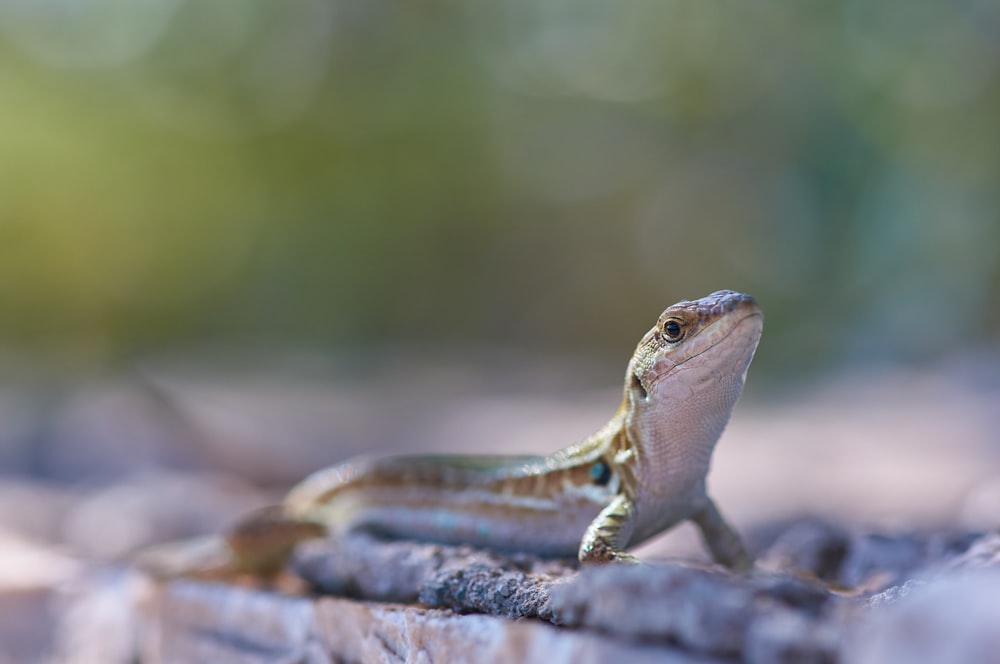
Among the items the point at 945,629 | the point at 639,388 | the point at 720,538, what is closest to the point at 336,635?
the point at 639,388

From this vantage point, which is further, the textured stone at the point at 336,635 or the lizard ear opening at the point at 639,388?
the lizard ear opening at the point at 639,388

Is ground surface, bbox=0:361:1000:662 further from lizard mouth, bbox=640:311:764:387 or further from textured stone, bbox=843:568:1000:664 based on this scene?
lizard mouth, bbox=640:311:764:387

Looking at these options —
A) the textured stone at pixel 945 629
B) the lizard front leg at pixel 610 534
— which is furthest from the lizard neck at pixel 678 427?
the textured stone at pixel 945 629

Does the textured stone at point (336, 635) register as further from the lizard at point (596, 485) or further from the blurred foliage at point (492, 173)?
the blurred foliage at point (492, 173)

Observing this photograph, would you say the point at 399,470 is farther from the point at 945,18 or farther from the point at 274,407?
the point at 945,18

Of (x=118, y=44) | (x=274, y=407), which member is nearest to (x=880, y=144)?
(x=274, y=407)

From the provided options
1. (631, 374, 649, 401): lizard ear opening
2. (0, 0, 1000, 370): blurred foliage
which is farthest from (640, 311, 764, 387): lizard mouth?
(0, 0, 1000, 370): blurred foliage
